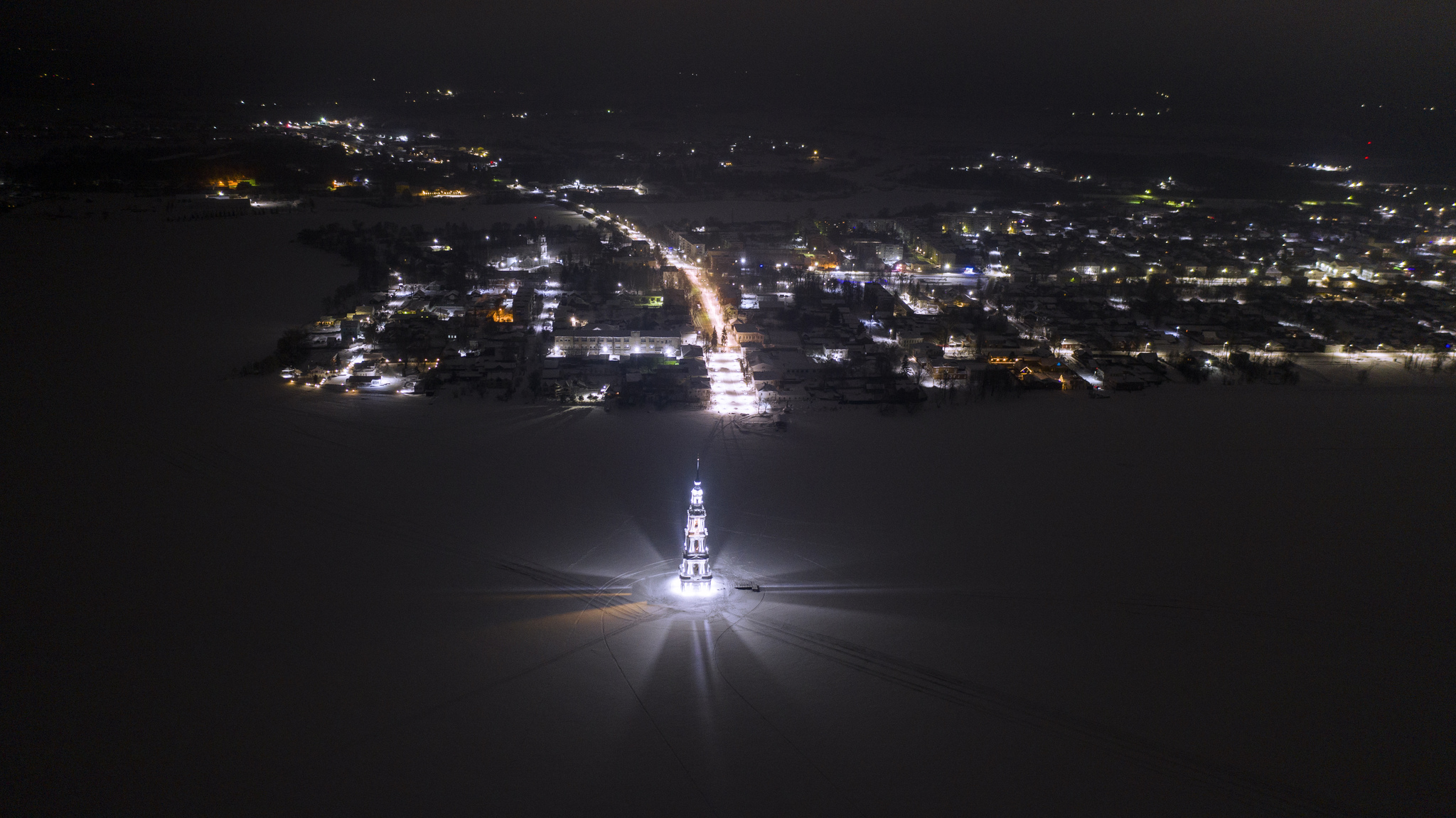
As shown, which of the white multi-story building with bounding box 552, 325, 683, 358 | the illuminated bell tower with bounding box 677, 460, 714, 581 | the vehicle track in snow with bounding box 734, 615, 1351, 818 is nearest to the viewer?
the vehicle track in snow with bounding box 734, 615, 1351, 818

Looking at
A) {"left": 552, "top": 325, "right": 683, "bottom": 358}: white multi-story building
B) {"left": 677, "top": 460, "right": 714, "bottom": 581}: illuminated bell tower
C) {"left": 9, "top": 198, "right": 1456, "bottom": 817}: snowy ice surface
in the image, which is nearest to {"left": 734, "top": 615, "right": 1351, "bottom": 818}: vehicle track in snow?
{"left": 9, "top": 198, "right": 1456, "bottom": 817}: snowy ice surface

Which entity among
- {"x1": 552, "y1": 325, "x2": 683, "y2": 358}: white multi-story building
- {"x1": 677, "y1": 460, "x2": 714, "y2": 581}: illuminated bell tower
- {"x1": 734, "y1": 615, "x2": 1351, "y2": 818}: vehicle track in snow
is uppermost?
{"x1": 552, "y1": 325, "x2": 683, "y2": 358}: white multi-story building

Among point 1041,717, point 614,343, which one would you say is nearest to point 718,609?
point 1041,717

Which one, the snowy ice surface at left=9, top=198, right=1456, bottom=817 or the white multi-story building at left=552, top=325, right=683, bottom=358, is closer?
the snowy ice surface at left=9, top=198, right=1456, bottom=817

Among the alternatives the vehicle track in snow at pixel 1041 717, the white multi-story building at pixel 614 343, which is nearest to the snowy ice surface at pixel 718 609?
the vehicle track in snow at pixel 1041 717

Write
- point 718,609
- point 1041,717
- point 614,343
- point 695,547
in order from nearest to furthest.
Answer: point 1041,717, point 718,609, point 695,547, point 614,343

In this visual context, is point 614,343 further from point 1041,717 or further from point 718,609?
point 1041,717

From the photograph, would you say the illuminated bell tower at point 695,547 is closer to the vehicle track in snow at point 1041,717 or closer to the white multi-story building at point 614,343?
the vehicle track in snow at point 1041,717

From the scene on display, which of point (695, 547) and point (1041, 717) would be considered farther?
point (695, 547)

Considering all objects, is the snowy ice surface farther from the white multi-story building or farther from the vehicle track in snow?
the white multi-story building
